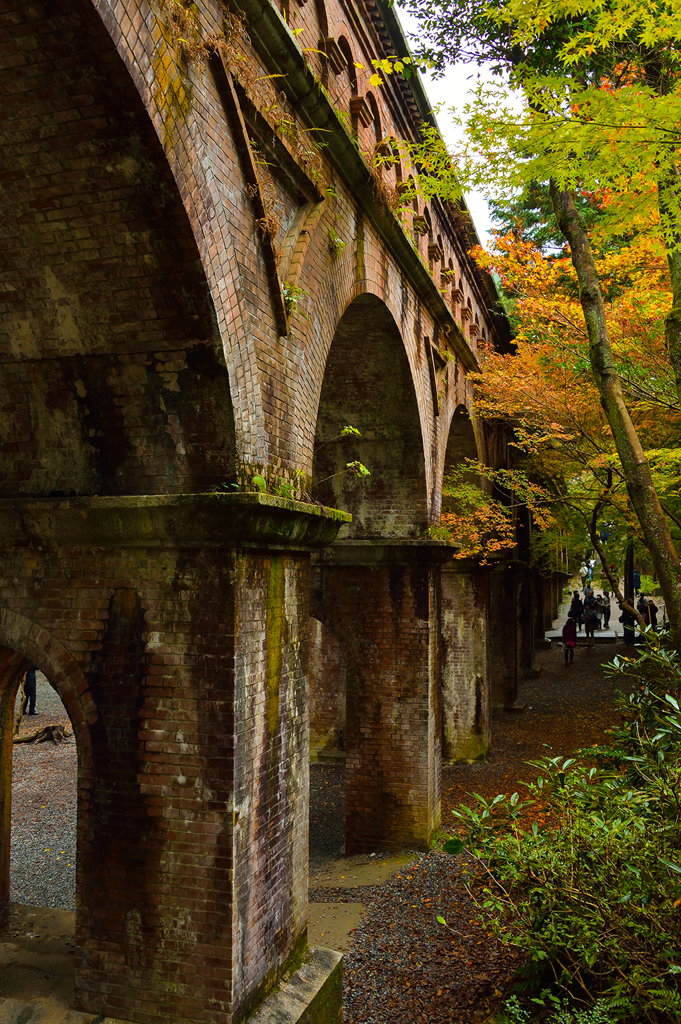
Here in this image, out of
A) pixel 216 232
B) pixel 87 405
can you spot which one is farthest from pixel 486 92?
pixel 87 405

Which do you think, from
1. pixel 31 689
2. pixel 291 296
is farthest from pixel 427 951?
pixel 31 689

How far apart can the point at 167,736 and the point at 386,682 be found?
19.6 feet

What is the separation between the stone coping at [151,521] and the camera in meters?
4.64

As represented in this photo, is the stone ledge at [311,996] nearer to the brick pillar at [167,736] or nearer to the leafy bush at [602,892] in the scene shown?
the brick pillar at [167,736]

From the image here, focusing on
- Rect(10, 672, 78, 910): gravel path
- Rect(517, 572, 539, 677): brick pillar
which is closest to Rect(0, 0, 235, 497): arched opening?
Rect(10, 672, 78, 910): gravel path

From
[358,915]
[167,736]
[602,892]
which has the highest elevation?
[167,736]

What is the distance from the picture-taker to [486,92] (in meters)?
6.96

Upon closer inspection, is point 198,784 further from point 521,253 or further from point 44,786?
point 521,253

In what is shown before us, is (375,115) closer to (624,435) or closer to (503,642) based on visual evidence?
(624,435)

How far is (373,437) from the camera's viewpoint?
10617 mm

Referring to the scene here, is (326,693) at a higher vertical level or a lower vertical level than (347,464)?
lower

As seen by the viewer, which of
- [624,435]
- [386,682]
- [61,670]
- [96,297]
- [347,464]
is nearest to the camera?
[96,297]

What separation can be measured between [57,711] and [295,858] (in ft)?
47.6

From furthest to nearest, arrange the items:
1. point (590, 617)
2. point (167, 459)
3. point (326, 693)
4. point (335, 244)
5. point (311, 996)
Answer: point (590, 617), point (326, 693), point (335, 244), point (311, 996), point (167, 459)
